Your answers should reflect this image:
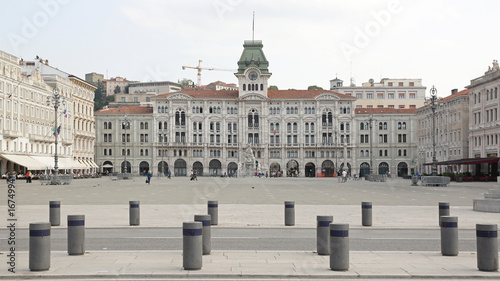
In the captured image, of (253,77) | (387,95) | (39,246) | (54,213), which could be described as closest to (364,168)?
(387,95)

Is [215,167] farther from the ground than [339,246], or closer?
closer

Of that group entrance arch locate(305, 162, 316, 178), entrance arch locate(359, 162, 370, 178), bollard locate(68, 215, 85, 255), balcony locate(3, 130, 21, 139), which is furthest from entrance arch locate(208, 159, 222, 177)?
bollard locate(68, 215, 85, 255)

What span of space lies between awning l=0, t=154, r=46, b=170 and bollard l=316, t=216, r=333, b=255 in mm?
70324

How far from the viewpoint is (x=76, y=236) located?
12.8 m

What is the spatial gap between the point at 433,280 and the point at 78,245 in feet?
22.4

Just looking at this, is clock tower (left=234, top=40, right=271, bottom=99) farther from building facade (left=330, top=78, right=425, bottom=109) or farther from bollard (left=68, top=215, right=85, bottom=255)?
bollard (left=68, top=215, right=85, bottom=255)

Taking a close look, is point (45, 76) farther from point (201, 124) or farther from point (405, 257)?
point (405, 257)

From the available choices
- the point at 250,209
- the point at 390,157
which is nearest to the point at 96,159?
the point at 390,157

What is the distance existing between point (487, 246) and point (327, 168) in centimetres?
12150

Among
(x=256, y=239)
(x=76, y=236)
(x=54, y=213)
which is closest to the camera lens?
(x=76, y=236)

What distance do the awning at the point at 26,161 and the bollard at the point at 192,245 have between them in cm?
7131

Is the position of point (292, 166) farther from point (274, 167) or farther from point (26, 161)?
point (26, 161)

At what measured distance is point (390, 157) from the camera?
432ft

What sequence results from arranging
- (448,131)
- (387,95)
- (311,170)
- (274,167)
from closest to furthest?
(448,131)
(311,170)
(274,167)
(387,95)
